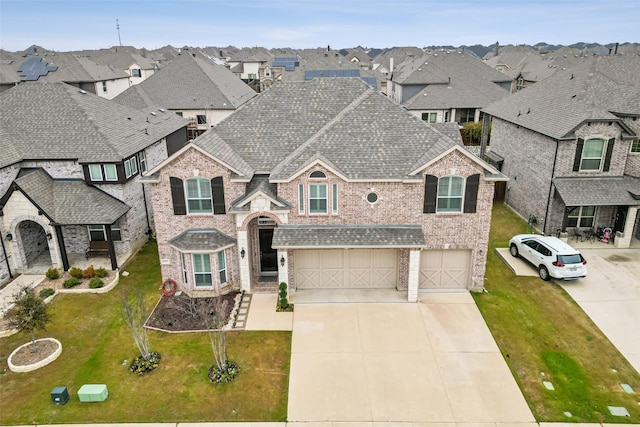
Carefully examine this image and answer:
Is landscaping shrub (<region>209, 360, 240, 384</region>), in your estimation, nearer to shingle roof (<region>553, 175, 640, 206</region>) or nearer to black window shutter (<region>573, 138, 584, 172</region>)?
shingle roof (<region>553, 175, 640, 206</region>)

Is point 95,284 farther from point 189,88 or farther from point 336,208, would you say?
point 189,88

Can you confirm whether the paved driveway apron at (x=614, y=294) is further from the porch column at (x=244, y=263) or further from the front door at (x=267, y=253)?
the porch column at (x=244, y=263)

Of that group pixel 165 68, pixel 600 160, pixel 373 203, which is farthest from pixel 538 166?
pixel 165 68

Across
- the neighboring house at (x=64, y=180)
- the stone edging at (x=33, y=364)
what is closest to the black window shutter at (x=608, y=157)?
the neighboring house at (x=64, y=180)

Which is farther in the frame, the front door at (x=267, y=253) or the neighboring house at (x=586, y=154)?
the neighboring house at (x=586, y=154)

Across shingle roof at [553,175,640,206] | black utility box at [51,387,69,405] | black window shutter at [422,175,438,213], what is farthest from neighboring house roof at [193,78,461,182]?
black utility box at [51,387,69,405]

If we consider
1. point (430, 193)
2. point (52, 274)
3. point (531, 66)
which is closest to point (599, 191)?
point (430, 193)

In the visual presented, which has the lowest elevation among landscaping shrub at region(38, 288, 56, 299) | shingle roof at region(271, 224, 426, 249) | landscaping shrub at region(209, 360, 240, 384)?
landscaping shrub at region(209, 360, 240, 384)
